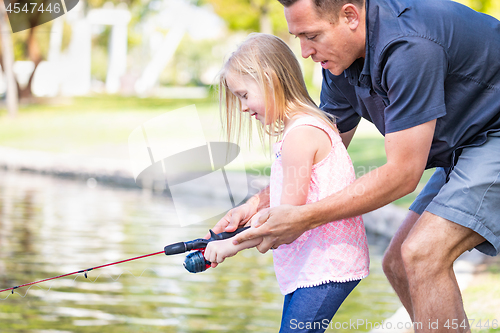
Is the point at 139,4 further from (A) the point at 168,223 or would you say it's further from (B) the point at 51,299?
(B) the point at 51,299

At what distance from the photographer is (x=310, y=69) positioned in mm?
27156

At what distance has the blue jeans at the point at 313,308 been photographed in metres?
2.10

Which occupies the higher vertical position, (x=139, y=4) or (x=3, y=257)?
(x=3, y=257)

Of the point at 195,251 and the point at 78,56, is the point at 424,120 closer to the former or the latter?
the point at 195,251

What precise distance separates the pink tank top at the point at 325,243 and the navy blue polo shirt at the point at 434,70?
0.76 feet

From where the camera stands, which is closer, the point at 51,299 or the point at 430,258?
the point at 430,258

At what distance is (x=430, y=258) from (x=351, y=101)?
735 millimetres

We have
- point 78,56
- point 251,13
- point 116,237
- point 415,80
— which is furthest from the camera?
point 78,56

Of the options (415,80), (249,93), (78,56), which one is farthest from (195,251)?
(78,56)

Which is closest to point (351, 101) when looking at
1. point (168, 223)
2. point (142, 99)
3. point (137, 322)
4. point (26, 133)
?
point (137, 322)

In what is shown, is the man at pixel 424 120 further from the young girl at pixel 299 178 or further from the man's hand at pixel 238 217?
the man's hand at pixel 238 217

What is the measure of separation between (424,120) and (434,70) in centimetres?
16

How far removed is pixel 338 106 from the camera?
2541mm

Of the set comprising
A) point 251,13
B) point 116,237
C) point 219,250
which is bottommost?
point 251,13
